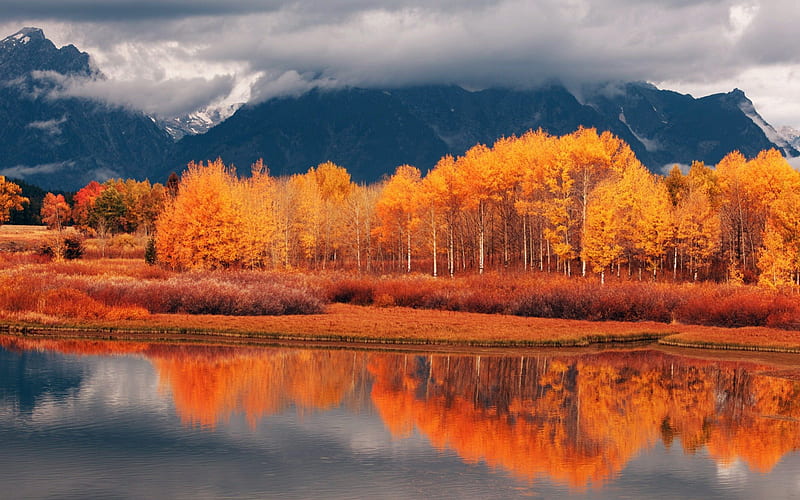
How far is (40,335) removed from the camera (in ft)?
147

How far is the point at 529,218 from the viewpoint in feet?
320

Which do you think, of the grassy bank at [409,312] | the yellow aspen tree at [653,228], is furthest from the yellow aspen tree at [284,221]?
the yellow aspen tree at [653,228]

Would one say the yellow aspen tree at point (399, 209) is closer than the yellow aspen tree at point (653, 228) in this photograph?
No

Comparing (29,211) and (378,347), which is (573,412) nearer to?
(378,347)

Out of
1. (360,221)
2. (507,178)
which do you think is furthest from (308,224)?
(507,178)

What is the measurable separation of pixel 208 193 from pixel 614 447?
60.3 meters

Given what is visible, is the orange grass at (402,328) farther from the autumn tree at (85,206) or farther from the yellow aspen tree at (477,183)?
the autumn tree at (85,206)

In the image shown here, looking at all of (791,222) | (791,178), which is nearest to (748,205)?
(791,178)

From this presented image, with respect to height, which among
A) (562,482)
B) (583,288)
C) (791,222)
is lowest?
(562,482)

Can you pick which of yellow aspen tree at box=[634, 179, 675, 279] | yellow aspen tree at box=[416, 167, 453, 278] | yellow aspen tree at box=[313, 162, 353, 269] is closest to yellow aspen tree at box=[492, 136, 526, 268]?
yellow aspen tree at box=[416, 167, 453, 278]

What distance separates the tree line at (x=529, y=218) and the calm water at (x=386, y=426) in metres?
40.1

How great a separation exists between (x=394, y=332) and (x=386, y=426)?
19231mm

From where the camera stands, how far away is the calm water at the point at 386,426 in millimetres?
20203

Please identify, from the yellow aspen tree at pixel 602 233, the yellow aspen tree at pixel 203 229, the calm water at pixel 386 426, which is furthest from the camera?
the yellow aspen tree at pixel 602 233
